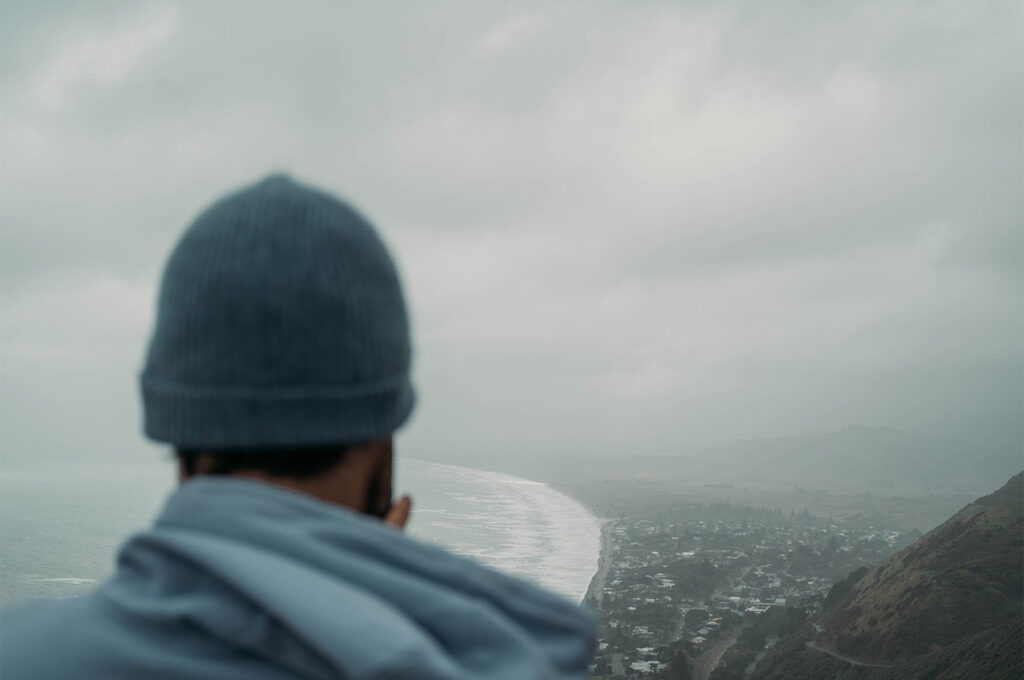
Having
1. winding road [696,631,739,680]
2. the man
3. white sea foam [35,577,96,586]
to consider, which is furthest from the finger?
white sea foam [35,577,96,586]

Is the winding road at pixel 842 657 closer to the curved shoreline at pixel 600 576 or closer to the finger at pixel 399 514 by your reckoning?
the curved shoreline at pixel 600 576

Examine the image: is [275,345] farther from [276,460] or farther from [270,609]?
[270,609]

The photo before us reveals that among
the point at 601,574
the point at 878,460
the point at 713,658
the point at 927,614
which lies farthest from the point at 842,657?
the point at 878,460

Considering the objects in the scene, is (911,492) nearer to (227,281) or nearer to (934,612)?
(934,612)

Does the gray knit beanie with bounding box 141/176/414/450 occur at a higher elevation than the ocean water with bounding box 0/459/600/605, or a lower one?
higher

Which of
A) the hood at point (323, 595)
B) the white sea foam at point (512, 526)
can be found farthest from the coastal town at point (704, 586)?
the hood at point (323, 595)

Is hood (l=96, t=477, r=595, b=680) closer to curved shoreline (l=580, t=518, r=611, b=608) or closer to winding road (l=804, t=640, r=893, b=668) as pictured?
winding road (l=804, t=640, r=893, b=668)

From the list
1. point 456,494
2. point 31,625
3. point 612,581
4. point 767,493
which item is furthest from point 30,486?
point 767,493
